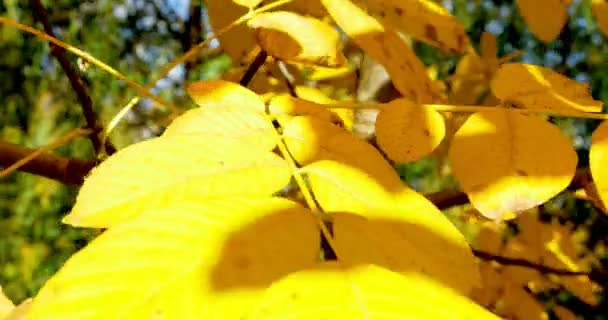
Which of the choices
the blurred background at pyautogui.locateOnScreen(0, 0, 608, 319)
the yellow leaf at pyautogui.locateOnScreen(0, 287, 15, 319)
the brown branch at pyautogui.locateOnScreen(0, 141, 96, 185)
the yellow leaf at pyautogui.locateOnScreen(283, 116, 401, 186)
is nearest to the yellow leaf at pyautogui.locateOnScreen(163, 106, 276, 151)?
the yellow leaf at pyautogui.locateOnScreen(283, 116, 401, 186)

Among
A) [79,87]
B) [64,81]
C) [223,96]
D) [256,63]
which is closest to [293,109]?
[223,96]

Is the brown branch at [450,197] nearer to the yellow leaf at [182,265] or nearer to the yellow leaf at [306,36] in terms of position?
the yellow leaf at [306,36]

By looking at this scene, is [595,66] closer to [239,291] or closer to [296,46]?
[296,46]

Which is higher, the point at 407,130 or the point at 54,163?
the point at 407,130

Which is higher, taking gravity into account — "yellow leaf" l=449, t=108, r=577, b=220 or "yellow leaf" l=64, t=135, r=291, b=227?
"yellow leaf" l=64, t=135, r=291, b=227

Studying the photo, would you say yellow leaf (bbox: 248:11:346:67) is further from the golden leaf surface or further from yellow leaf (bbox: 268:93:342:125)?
the golden leaf surface

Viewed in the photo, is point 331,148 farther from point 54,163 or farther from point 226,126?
point 54,163

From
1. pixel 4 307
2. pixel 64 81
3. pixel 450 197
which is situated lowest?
pixel 64 81

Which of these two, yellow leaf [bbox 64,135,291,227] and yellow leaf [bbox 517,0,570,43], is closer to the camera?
yellow leaf [bbox 64,135,291,227]
